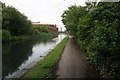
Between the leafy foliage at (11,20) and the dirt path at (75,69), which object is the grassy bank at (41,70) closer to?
the dirt path at (75,69)

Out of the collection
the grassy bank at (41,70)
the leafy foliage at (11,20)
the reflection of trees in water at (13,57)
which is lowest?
the reflection of trees in water at (13,57)

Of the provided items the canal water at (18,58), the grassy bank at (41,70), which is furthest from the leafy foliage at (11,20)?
the grassy bank at (41,70)

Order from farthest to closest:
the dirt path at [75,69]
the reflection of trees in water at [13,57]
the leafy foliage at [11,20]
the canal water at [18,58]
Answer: the leafy foliage at [11,20] → the reflection of trees in water at [13,57] → the canal water at [18,58] → the dirt path at [75,69]

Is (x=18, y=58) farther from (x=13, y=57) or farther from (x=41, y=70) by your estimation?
(x=41, y=70)

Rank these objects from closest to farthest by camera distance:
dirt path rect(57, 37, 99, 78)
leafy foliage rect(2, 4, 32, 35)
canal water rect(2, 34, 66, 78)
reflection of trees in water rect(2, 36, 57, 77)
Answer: dirt path rect(57, 37, 99, 78) → canal water rect(2, 34, 66, 78) → reflection of trees in water rect(2, 36, 57, 77) → leafy foliage rect(2, 4, 32, 35)

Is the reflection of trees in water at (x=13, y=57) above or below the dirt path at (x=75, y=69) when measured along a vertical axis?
below

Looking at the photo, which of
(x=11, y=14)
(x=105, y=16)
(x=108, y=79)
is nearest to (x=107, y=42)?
(x=108, y=79)

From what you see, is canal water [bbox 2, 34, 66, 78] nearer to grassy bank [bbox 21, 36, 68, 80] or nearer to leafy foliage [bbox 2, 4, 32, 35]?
grassy bank [bbox 21, 36, 68, 80]

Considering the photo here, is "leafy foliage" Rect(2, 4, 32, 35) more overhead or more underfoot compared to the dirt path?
more overhead

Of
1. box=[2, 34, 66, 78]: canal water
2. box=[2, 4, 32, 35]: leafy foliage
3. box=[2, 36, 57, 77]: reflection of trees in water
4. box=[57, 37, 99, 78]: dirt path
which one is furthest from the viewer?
box=[2, 4, 32, 35]: leafy foliage

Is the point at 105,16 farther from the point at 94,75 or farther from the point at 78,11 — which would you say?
the point at 78,11

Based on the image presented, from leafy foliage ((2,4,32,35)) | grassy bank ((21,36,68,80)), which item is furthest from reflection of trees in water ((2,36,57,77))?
leafy foliage ((2,4,32,35))

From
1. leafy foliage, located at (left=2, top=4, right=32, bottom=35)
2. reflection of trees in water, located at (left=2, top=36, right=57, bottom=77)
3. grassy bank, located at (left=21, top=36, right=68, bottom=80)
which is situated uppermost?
leafy foliage, located at (left=2, top=4, right=32, bottom=35)

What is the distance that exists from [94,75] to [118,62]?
61.5 inches
